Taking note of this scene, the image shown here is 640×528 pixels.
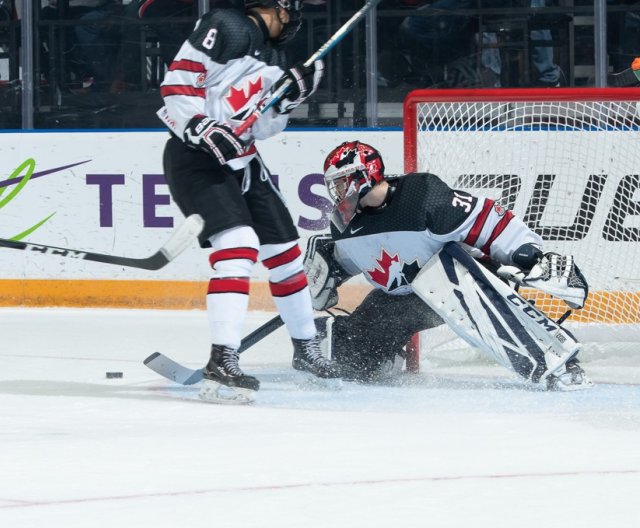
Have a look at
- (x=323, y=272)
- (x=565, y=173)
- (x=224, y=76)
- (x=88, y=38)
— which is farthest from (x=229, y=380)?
(x=88, y=38)

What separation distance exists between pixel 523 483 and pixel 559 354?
3.85 feet

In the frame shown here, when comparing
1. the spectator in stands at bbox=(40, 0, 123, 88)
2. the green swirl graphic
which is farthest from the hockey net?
the green swirl graphic

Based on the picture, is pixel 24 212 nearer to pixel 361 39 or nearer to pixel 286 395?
pixel 361 39

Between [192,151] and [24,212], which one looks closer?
[192,151]

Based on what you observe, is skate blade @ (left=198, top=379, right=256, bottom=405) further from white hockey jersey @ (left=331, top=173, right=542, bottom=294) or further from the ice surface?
white hockey jersey @ (left=331, top=173, right=542, bottom=294)

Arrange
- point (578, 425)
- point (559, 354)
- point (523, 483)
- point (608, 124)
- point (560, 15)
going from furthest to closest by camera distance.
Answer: point (560, 15), point (608, 124), point (559, 354), point (578, 425), point (523, 483)

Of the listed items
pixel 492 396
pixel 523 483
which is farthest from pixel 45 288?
pixel 523 483

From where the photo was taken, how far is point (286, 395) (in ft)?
13.0

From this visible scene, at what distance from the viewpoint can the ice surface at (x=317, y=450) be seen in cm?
255

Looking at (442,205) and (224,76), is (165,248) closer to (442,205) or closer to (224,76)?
(224,76)

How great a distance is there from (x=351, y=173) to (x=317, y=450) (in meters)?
1.07

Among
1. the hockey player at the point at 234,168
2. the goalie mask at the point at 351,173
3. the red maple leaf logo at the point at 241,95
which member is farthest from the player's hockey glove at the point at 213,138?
the goalie mask at the point at 351,173

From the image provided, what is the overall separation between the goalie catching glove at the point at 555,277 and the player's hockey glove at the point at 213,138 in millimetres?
816

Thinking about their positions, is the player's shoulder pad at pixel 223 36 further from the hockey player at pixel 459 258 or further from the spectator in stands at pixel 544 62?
the spectator in stands at pixel 544 62
